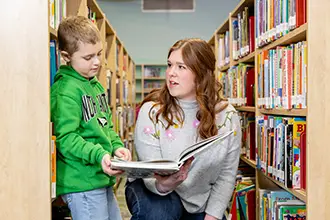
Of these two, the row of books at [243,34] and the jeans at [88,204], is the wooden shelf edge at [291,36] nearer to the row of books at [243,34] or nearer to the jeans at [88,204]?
the row of books at [243,34]

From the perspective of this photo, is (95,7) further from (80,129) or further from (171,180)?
(171,180)

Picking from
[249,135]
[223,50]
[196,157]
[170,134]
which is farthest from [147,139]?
[223,50]

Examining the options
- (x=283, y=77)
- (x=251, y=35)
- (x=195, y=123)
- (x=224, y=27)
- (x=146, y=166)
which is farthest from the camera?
(x=224, y=27)

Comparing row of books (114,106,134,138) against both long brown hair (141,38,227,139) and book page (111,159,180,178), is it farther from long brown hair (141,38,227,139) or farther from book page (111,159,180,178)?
book page (111,159,180,178)

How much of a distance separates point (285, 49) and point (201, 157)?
67 centimetres

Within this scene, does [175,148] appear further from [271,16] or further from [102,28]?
[102,28]

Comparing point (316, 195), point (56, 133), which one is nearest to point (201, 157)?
point (316, 195)

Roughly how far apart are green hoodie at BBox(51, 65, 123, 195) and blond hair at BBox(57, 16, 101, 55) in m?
0.09

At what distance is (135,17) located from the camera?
9383 mm

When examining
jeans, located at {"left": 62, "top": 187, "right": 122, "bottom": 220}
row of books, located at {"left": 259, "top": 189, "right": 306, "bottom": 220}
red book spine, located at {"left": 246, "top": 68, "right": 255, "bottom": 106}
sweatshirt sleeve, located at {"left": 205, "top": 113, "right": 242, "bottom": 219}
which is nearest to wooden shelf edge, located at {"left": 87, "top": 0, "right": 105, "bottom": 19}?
red book spine, located at {"left": 246, "top": 68, "right": 255, "bottom": 106}

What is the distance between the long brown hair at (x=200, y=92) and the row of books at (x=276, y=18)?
1.34 ft

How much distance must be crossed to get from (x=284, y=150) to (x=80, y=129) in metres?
0.97

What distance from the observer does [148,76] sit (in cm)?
933

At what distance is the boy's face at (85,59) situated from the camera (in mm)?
1749
